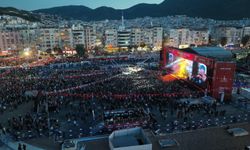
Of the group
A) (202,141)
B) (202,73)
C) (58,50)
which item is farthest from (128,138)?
(58,50)

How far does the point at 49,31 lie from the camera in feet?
229

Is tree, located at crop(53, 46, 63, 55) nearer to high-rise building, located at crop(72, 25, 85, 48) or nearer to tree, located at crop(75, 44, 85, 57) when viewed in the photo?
tree, located at crop(75, 44, 85, 57)

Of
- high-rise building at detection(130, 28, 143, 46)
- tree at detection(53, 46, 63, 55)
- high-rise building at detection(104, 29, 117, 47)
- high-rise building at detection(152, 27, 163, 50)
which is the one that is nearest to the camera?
tree at detection(53, 46, 63, 55)

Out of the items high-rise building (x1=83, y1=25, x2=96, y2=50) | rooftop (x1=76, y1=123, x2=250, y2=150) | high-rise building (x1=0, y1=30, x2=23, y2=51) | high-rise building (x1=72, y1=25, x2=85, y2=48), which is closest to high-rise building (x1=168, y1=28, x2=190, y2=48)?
high-rise building (x1=83, y1=25, x2=96, y2=50)

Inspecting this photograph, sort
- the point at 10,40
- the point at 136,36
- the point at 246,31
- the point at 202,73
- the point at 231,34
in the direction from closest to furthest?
the point at 202,73 < the point at 10,40 < the point at 136,36 < the point at 231,34 < the point at 246,31

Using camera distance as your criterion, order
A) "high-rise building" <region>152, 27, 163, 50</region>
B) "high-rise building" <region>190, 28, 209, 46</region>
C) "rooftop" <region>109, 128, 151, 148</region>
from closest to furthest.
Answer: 1. "rooftop" <region>109, 128, 151, 148</region>
2. "high-rise building" <region>152, 27, 163, 50</region>
3. "high-rise building" <region>190, 28, 209, 46</region>

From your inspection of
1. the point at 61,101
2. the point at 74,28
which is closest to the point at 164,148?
the point at 61,101

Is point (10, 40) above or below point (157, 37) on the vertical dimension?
below

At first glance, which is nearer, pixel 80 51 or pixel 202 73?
pixel 202 73

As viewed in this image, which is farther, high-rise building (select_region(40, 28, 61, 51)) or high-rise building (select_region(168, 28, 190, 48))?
high-rise building (select_region(168, 28, 190, 48))

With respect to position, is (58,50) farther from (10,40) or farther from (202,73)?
(202,73)

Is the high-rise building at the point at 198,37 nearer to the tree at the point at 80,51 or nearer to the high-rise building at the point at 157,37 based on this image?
the high-rise building at the point at 157,37

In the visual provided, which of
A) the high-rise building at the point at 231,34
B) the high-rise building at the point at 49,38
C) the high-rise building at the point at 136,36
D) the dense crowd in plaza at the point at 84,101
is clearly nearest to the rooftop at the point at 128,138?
the dense crowd in plaza at the point at 84,101

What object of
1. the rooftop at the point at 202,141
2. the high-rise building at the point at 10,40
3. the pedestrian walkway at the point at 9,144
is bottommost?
the pedestrian walkway at the point at 9,144
